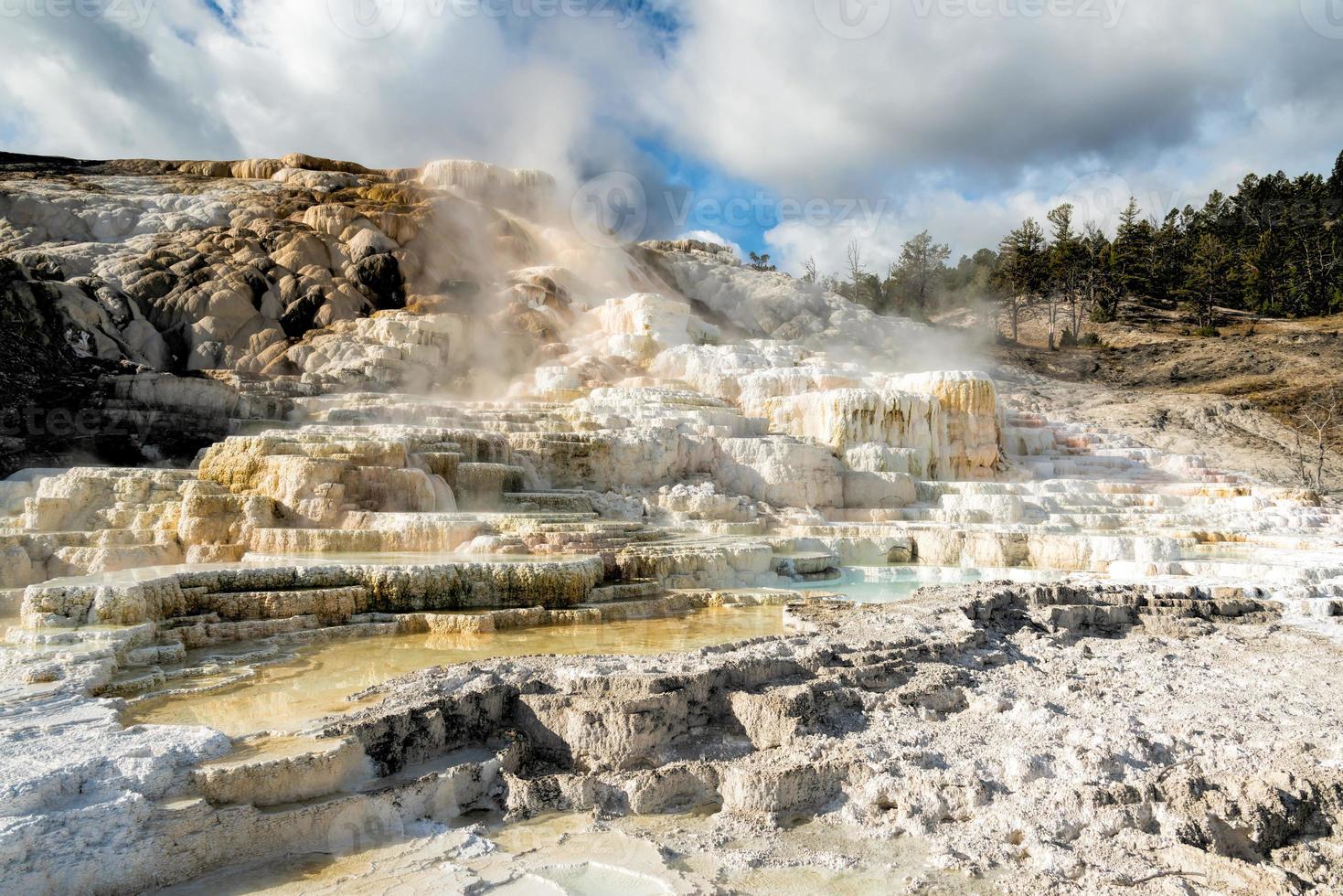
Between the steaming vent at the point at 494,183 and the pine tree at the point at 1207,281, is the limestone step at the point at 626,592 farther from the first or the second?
the pine tree at the point at 1207,281

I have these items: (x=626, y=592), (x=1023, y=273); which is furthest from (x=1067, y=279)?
(x=626, y=592)

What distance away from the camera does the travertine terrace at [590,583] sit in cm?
299

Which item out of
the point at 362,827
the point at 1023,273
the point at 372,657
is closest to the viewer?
the point at 362,827

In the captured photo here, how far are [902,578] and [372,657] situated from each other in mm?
6387

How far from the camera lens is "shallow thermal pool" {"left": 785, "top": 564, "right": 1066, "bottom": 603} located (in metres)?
8.94

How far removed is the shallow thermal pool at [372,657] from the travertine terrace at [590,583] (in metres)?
0.17

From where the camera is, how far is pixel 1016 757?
3346 millimetres

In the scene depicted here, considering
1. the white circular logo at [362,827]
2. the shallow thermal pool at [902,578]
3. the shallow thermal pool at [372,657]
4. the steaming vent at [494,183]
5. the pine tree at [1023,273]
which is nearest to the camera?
the white circular logo at [362,827]

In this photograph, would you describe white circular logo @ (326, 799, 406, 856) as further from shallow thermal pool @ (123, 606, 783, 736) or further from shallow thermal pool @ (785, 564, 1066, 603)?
shallow thermal pool @ (785, 564, 1066, 603)

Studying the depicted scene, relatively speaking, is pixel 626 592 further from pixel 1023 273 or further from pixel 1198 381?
pixel 1023 273

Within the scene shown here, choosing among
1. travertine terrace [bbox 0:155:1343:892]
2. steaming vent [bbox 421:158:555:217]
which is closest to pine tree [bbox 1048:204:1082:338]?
travertine terrace [bbox 0:155:1343:892]

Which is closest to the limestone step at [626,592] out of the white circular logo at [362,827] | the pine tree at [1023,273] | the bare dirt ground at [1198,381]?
the white circular logo at [362,827]

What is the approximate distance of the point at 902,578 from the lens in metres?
9.80

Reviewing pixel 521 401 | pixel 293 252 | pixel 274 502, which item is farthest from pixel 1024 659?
pixel 293 252
